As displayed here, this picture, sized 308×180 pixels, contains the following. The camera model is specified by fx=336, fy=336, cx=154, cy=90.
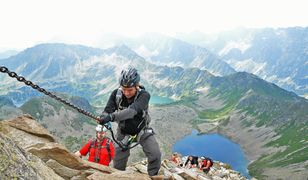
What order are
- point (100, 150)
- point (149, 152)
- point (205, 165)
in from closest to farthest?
point (149, 152), point (100, 150), point (205, 165)

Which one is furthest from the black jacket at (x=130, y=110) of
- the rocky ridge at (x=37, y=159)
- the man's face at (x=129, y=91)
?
the rocky ridge at (x=37, y=159)

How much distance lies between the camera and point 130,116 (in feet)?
39.2

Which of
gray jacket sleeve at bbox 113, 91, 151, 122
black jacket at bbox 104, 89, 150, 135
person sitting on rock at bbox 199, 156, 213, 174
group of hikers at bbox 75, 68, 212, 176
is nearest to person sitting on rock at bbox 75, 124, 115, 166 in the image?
group of hikers at bbox 75, 68, 212, 176

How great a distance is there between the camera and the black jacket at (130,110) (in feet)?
38.7

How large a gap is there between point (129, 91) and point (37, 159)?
3.88 metres

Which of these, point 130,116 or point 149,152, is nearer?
point 130,116

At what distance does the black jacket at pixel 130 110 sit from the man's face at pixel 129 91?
0.53 ft

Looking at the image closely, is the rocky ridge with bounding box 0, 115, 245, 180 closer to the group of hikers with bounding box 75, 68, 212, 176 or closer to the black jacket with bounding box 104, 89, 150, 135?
the group of hikers with bounding box 75, 68, 212, 176

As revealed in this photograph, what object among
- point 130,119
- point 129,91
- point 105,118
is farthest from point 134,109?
point 130,119

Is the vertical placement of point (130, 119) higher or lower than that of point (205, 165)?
higher

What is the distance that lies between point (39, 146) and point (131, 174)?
16.5 ft

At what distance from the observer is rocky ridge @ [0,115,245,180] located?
8.27m

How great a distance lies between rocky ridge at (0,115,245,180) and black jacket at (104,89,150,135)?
178 cm

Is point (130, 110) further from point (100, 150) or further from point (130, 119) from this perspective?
point (100, 150)
